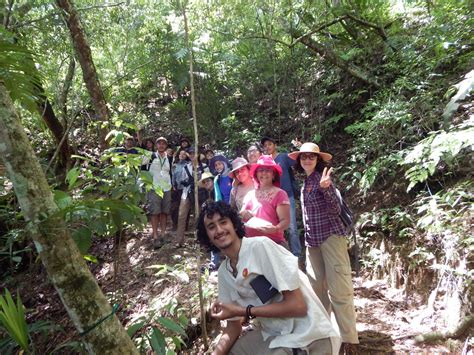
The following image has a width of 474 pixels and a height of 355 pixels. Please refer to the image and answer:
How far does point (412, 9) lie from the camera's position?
324 inches

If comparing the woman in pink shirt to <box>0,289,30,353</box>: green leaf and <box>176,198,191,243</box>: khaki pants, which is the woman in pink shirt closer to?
<box>0,289,30,353</box>: green leaf

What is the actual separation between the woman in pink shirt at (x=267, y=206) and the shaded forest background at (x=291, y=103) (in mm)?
1288

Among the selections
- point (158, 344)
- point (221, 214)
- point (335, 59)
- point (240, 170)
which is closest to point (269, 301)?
point (221, 214)

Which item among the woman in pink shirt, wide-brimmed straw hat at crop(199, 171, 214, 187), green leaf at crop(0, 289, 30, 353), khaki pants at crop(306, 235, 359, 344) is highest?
wide-brimmed straw hat at crop(199, 171, 214, 187)

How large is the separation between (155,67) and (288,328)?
9339mm

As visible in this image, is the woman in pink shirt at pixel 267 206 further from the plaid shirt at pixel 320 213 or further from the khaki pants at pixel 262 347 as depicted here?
the khaki pants at pixel 262 347

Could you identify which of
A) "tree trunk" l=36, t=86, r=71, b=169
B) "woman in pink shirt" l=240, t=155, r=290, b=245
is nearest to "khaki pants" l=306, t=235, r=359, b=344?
"woman in pink shirt" l=240, t=155, r=290, b=245

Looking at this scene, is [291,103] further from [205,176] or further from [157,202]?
[157,202]

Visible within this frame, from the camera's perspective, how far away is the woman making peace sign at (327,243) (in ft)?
10.6

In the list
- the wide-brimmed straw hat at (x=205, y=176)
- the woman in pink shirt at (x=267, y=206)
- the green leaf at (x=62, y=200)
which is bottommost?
the woman in pink shirt at (x=267, y=206)

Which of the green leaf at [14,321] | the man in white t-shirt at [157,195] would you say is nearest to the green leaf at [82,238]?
the green leaf at [14,321]

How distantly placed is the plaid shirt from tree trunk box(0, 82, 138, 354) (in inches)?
81.3

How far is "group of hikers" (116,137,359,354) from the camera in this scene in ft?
6.48

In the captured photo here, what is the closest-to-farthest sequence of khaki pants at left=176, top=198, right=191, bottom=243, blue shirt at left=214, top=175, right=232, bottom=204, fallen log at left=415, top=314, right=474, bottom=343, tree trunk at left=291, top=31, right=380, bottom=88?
fallen log at left=415, top=314, right=474, bottom=343 < blue shirt at left=214, top=175, right=232, bottom=204 < khaki pants at left=176, top=198, right=191, bottom=243 < tree trunk at left=291, top=31, right=380, bottom=88
